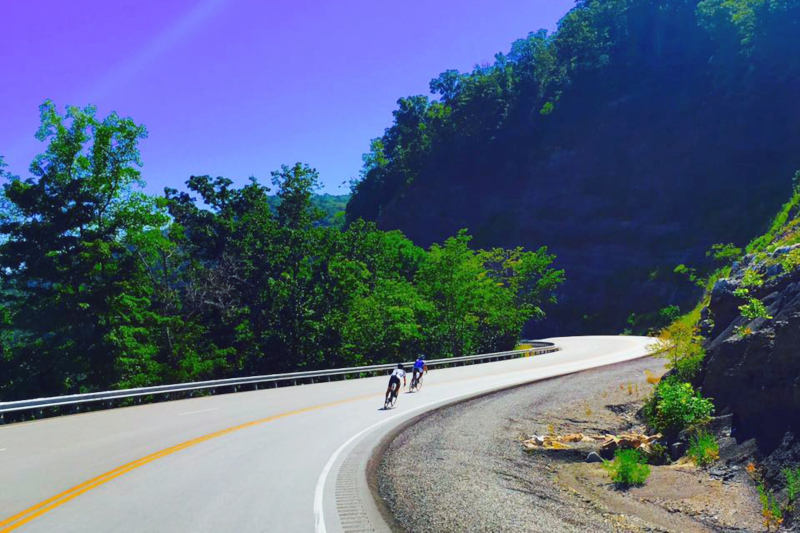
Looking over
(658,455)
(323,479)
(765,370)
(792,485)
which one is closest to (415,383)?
(658,455)

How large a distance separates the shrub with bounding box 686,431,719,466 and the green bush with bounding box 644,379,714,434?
0.76 metres

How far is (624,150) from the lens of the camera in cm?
8650

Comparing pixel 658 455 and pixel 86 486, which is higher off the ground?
pixel 86 486

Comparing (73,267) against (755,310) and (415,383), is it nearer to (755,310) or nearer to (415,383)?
(415,383)

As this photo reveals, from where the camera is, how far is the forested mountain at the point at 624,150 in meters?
75.1

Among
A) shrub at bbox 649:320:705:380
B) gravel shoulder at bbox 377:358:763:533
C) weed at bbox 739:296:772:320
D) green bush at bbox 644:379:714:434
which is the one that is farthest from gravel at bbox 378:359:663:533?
weed at bbox 739:296:772:320

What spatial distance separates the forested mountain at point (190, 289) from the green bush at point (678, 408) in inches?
1006

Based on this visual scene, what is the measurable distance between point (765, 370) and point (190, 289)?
1435 inches

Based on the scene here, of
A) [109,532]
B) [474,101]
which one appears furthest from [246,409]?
[474,101]

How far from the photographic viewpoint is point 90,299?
104 ft

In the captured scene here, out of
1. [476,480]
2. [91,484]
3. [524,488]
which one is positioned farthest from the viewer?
[476,480]

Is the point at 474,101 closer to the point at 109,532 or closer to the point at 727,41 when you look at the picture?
the point at 727,41

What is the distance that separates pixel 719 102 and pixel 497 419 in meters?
78.9

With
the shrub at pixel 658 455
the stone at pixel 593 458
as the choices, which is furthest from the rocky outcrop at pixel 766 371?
the stone at pixel 593 458
